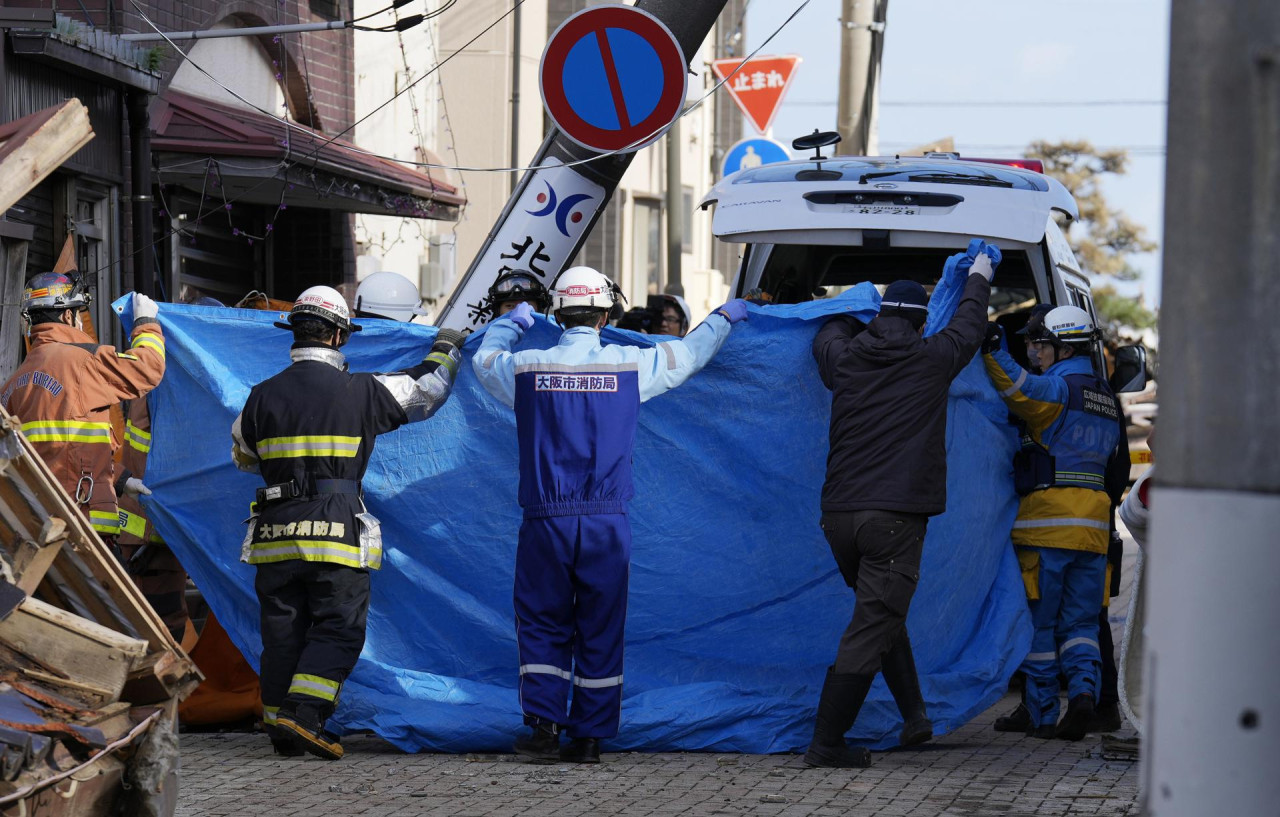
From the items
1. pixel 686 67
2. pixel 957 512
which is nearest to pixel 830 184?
pixel 686 67

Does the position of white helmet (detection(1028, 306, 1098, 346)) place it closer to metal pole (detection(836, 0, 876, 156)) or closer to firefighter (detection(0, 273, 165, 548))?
firefighter (detection(0, 273, 165, 548))

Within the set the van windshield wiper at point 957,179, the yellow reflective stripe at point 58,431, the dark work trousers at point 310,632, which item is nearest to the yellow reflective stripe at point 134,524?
the yellow reflective stripe at point 58,431

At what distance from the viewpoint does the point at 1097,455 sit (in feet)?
24.0

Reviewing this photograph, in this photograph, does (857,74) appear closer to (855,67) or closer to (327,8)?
(855,67)

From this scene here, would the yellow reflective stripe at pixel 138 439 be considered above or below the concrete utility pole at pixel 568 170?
below

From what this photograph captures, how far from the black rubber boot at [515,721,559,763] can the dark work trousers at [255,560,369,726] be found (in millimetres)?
772

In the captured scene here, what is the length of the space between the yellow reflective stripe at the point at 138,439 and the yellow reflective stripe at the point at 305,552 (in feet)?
3.45

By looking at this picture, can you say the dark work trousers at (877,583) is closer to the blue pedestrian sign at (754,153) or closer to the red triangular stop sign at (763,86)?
the blue pedestrian sign at (754,153)

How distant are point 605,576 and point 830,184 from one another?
98.0 inches

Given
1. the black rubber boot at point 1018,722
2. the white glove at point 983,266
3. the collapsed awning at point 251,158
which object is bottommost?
the black rubber boot at point 1018,722

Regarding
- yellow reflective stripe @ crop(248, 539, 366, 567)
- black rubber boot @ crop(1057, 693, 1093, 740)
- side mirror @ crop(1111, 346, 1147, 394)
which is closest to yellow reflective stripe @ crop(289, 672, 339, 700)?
yellow reflective stripe @ crop(248, 539, 366, 567)

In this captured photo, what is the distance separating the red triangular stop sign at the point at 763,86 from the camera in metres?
15.4

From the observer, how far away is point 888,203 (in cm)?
786

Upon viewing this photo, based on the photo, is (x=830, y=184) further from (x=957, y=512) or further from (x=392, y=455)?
(x=392, y=455)
